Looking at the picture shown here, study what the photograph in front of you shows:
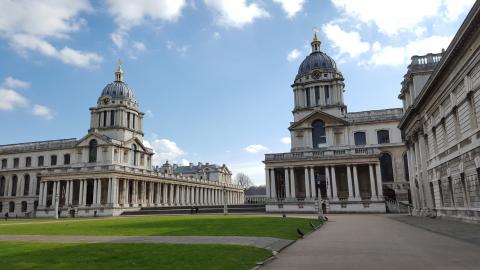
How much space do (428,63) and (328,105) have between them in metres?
36.7

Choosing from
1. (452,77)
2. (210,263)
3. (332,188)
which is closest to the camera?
(210,263)

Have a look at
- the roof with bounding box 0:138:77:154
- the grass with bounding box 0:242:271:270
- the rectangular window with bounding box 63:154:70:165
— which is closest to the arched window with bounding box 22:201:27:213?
the roof with bounding box 0:138:77:154

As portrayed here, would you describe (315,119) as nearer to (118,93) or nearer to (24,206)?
(118,93)

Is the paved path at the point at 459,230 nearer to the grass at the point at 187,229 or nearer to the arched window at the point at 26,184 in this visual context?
the grass at the point at 187,229

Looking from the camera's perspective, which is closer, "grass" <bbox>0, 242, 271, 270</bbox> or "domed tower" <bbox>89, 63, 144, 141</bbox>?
"grass" <bbox>0, 242, 271, 270</bbox>

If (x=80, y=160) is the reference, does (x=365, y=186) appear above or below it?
below

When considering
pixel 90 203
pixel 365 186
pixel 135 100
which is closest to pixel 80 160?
pixel 90 203

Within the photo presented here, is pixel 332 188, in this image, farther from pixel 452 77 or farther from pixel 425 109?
pixel 452 77

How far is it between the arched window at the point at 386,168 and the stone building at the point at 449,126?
969 inches

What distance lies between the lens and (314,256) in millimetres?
13883

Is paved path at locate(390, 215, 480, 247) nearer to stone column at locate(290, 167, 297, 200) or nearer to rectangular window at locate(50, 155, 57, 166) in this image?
stone column at locate(290, 167, 297, 200)

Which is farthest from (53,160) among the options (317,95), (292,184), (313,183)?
(313,183)

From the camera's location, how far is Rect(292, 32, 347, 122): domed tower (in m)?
79.4

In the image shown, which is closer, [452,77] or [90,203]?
[452,77]
